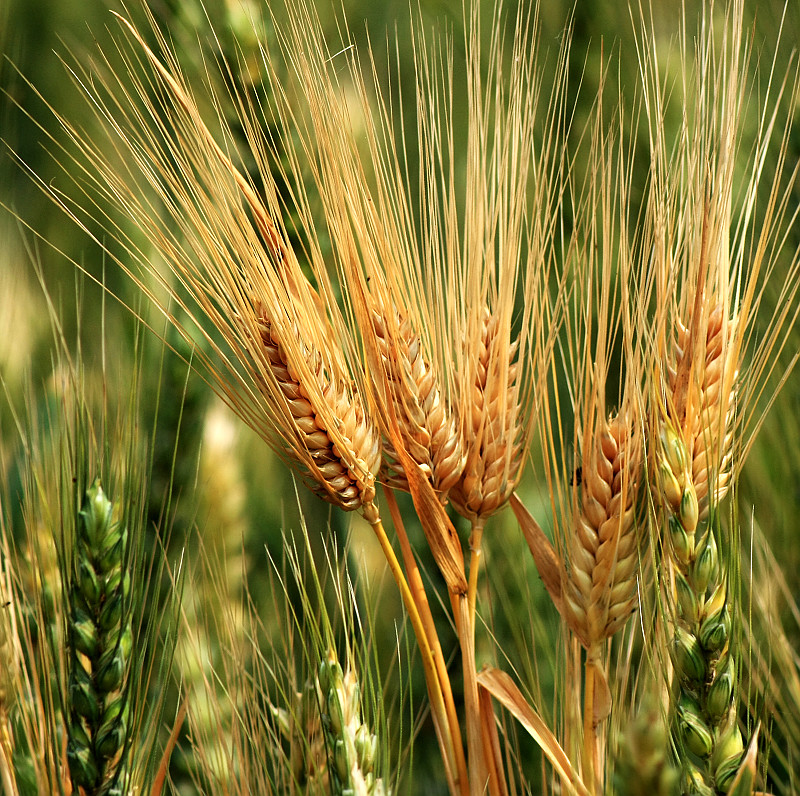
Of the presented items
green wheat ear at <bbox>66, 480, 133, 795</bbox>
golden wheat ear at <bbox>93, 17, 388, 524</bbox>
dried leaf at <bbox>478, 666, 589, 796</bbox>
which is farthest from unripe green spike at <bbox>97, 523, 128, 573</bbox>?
dried leaf at <bbox>478, 666, 589, 796</bbox>

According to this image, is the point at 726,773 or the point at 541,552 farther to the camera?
the point at 541,552

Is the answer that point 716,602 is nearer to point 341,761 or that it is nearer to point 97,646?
point 341,761

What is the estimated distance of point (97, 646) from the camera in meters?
0.48

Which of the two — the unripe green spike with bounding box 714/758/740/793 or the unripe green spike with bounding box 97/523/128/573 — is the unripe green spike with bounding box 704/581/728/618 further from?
the unripe green spike with bounding box 97/523/128/573

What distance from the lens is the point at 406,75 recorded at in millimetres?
921

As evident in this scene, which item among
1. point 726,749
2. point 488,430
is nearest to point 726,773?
point 726,749

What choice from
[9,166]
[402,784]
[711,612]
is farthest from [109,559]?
[9,166]

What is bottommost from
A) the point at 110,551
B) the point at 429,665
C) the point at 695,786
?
the point at 695,786

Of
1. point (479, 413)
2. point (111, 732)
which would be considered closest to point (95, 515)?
point (111, 732)

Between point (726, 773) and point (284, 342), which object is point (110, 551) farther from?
point (726, 773)

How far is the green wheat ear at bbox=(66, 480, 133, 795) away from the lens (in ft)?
1.54

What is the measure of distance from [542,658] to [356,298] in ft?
1.21

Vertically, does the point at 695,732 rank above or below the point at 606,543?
below

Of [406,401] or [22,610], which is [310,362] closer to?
[406,401]
